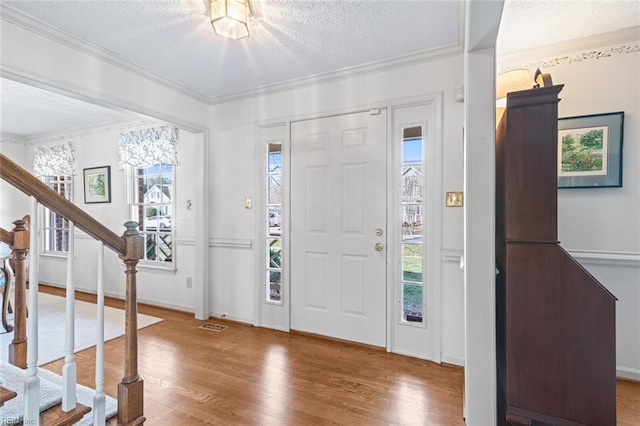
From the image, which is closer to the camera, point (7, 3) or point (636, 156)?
point (7, 3)

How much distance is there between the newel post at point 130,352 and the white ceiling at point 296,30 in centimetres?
149

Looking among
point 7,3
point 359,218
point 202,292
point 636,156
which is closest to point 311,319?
point 359,218

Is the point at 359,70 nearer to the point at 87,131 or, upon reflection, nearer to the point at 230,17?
the point at 230,17

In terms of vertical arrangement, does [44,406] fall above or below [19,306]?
below

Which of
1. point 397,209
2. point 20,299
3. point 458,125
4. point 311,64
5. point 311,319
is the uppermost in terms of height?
point 311,64

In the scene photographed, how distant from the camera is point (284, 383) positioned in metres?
2.21

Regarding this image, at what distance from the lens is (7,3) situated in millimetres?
1969

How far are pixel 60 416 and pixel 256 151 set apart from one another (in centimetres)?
251

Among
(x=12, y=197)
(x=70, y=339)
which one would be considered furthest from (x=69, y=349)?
(x=12, y=197)

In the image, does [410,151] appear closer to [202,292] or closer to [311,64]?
[311,64]

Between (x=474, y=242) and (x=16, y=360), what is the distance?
2.67 m

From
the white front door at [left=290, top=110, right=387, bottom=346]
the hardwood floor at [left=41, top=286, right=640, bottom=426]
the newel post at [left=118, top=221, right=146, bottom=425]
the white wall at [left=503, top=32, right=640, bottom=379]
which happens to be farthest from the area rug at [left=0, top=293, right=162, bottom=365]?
the white wall at [left=503, top=32, right=640, bottom=379]

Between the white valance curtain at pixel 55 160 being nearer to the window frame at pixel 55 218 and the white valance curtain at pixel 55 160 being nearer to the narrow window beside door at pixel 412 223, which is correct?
the window frame at pixel 55 218

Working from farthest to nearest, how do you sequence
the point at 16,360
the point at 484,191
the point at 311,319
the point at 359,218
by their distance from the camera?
the point at 311,319, the point at 359,218, the point at 16,360, the point at 484,191
